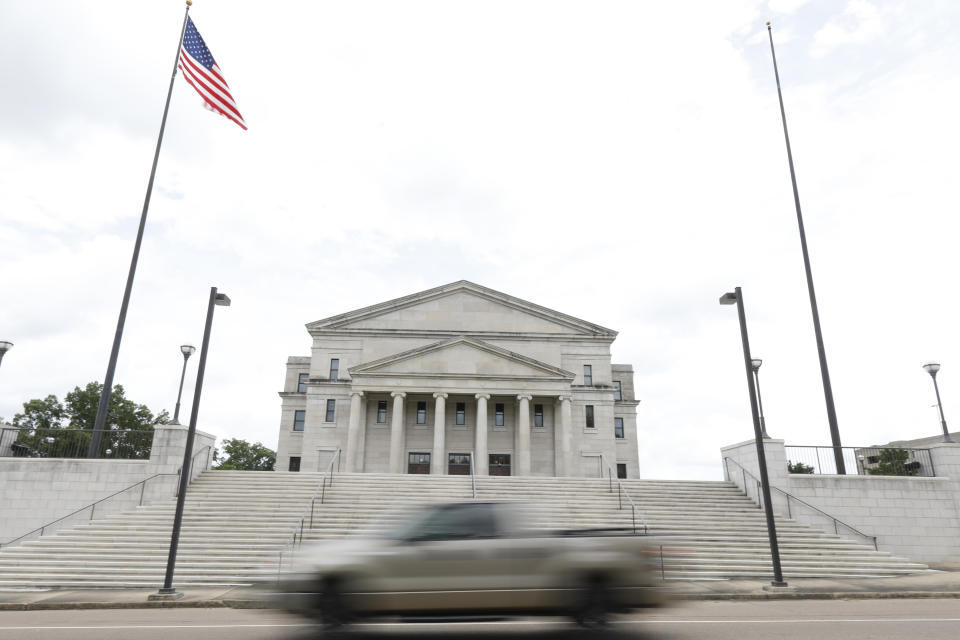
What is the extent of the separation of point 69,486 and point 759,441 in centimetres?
2292

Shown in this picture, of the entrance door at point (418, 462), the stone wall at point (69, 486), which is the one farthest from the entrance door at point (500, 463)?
the stone wall at point (69, 486)

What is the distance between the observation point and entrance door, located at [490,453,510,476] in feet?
133

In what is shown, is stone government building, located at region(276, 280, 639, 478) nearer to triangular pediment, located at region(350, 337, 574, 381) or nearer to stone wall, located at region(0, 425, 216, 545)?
triangular pediment, located at region(350, 337, 574, 381)

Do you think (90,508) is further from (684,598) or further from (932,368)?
(932,368)

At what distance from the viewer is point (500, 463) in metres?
40.9

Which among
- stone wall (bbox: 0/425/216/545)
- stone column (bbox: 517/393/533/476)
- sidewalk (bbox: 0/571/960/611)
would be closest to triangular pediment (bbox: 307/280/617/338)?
stone column (bbox: 517/393/533/476)

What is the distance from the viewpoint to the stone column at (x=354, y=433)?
38062mm

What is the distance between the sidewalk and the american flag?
751 inches

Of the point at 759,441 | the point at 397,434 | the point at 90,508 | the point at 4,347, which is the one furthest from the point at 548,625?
the point at 397,434

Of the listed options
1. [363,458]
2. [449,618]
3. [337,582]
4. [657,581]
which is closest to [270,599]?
[337,582]

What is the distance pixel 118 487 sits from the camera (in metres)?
21.2

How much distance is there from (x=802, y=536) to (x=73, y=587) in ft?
69.5

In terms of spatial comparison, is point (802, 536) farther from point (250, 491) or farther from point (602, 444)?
point (602, 444)

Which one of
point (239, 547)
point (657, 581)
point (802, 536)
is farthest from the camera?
point (802, 536)
